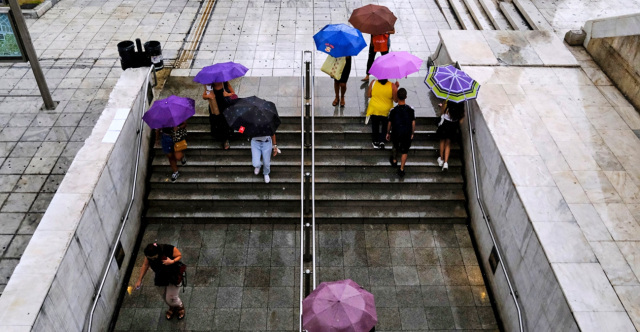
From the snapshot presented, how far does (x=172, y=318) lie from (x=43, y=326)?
222cm

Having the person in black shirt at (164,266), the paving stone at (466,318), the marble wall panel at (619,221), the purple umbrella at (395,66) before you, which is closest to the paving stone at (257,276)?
the person in black shirt at (164,266)

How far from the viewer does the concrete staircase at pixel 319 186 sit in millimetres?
9609

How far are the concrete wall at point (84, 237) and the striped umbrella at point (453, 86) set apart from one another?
19.6 ft

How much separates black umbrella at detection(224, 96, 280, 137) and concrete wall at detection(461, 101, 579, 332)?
4030 millimetres

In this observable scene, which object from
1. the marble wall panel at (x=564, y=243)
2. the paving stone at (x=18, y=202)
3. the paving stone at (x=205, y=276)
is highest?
the marble wall panel at (x=564, y=243)

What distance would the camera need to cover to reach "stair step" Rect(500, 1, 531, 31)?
1302cm

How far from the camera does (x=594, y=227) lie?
729cm

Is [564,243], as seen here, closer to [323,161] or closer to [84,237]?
[323,161]

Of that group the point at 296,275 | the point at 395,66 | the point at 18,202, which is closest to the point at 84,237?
the point at 18,202

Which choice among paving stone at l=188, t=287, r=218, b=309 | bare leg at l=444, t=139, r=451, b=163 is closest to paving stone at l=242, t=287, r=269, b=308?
paving stone at l=188, t=287, r=218, b=309

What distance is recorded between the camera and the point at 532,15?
1312 cm

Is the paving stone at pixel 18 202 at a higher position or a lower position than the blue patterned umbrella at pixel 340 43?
lower

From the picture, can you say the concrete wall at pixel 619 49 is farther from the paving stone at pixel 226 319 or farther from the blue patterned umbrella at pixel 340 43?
the paving stone at pixel 226 319

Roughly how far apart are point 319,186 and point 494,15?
7.97m
